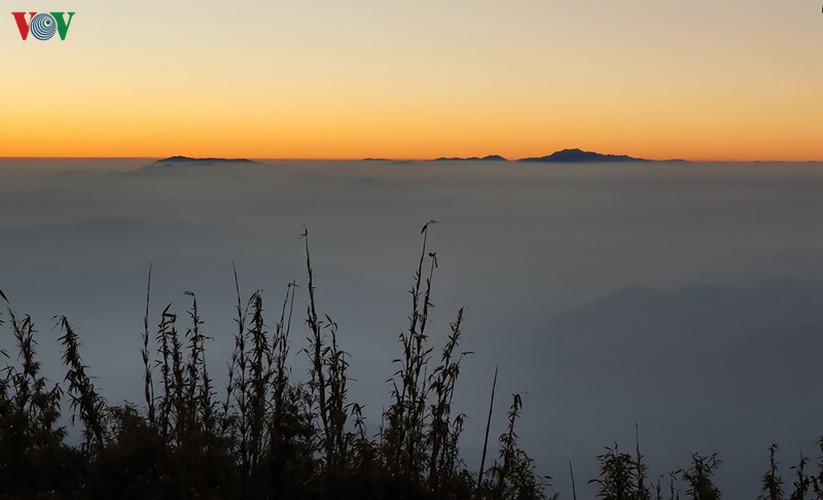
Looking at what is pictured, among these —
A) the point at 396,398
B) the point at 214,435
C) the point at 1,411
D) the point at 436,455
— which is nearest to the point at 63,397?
the point at 1,411

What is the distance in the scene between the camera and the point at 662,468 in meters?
130

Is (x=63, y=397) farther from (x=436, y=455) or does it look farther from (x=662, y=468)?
(x=662, y=468)

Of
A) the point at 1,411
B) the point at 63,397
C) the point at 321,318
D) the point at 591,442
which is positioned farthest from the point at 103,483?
the point at 591,442

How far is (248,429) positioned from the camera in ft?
12.5

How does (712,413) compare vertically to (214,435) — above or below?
below

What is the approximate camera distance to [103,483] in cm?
334

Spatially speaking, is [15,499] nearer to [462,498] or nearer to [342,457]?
[342,457]

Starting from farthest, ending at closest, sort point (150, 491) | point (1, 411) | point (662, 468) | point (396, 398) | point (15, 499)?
point (662, 468)
point (396, 398)
point (1, 411)
point (150, 491)
point (15, 499)

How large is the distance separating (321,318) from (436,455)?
1197 millimetres

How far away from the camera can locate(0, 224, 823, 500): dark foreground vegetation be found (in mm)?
3412

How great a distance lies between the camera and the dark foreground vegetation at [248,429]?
11.2 ft

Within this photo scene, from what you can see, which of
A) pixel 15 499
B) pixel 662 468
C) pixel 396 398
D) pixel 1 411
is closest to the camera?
pixel 15 499

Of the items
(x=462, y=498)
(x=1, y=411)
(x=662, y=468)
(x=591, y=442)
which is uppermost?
(x=1, y=411)

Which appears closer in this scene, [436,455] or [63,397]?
[436,455]
